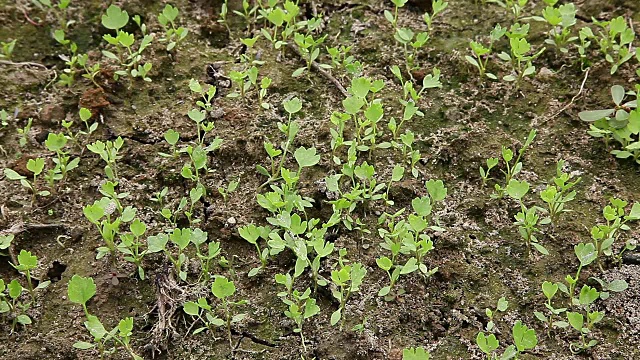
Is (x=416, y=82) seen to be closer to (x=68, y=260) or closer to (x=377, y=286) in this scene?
(x=377, y=286)

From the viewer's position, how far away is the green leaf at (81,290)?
2.35 metres

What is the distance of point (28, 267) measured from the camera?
98.2 inches

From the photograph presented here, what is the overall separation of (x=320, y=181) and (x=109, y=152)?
974mm

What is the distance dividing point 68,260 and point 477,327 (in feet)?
5.59

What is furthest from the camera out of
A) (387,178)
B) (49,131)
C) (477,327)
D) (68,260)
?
(49,131)

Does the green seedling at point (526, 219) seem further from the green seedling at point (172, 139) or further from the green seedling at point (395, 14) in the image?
the green seedling at point (172, 139)

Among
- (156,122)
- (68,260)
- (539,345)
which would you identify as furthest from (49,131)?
(539,345)

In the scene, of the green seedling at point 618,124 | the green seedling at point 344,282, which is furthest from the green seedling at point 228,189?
the green seedling at point 618,124

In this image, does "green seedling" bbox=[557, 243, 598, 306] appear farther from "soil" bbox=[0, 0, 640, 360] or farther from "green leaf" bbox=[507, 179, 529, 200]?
"green leaf" bbox=[507, 179, 529, 200]

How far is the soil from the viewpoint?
8.11ft

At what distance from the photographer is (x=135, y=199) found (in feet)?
9.48

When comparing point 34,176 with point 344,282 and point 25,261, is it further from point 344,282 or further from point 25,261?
point 344,282

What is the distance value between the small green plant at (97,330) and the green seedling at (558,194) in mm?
1714

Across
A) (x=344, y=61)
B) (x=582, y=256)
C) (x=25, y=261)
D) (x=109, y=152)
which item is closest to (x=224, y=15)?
(x=344, y=61)
